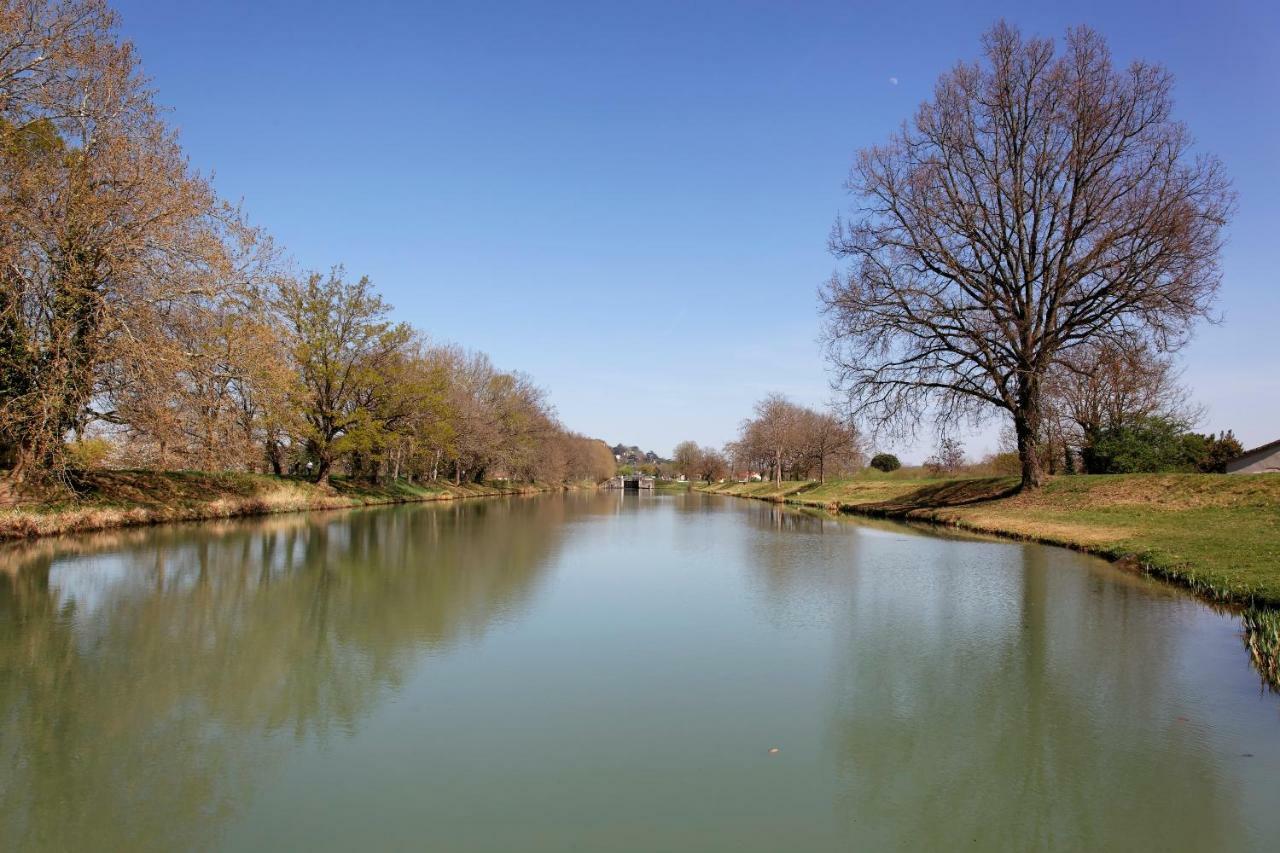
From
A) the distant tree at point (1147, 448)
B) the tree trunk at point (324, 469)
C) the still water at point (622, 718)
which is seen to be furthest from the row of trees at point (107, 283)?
the distant tree at point (1147, 448)

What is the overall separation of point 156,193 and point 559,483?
71002 millimetres

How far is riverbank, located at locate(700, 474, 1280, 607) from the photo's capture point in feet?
34.6

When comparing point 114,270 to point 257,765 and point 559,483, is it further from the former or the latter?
point 559,483

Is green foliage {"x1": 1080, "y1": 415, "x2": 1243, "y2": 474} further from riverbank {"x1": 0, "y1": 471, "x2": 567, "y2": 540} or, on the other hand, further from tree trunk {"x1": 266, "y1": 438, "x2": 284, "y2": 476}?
tree trunk {"x1": 266, "y1": 438, "x2": 284, "y2": 476}

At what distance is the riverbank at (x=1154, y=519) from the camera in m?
10.5

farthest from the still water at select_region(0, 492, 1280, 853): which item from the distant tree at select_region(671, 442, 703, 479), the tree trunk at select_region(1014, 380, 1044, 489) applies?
the distant tree at select_region(671, 442, 703, 479)

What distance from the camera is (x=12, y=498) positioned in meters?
15.4

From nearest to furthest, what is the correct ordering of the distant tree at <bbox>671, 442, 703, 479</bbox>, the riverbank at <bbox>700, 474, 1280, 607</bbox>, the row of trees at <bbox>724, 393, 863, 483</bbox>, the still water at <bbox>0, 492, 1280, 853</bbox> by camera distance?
the still water at <bbox>0, 492, 1280, 853</bbox>
the riverbank at <bbox>700, 474, 1280, 607</bbox>
the row of trees at <bbox>724, 393, 863, 483</bbox>
the distant tree at <bbox>671, 442, 703, 479</bbox>

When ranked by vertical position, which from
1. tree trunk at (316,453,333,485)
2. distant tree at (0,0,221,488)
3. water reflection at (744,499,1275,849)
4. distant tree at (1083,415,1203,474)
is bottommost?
water reflection at (744,499,1275,849)

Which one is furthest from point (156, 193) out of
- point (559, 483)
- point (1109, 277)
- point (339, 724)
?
point (559, 483)

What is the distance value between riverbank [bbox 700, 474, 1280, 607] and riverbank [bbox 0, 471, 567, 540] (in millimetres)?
22646

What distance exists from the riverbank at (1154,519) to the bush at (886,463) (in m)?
36.8

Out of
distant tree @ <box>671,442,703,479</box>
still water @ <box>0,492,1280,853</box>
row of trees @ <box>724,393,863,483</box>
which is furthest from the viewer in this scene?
distant tree @ <box>671,442,703,479</box>

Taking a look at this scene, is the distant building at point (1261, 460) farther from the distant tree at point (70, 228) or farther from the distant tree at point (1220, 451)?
the distant tree at point (70, 228)
